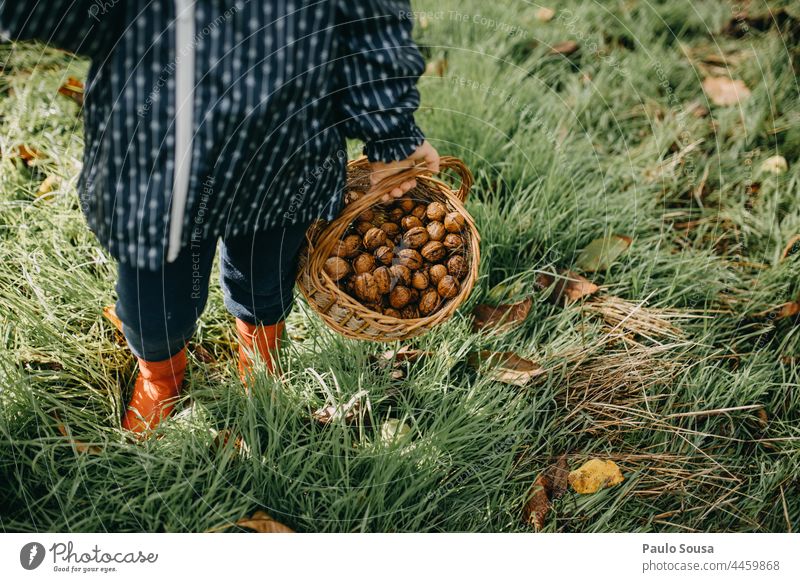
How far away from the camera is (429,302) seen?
915 millimetres

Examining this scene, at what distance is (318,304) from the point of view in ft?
2.85

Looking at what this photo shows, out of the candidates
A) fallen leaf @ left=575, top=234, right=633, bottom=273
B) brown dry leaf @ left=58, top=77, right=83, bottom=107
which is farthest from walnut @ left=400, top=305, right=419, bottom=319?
brown dry leaf @ left=58, top=77, right=83, bottom=107

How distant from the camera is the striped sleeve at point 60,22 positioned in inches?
21.0

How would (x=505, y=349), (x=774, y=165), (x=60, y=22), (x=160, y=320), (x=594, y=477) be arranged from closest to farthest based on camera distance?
(x=60, y=22) < (x=160, y=320) < (x=594, y=477) < (x=505, y=349) < (x=774, y=165)

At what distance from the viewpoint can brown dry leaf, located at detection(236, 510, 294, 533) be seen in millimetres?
800

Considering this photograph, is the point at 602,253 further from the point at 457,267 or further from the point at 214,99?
the point at 214,99

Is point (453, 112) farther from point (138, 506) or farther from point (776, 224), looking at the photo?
point (138, 506)

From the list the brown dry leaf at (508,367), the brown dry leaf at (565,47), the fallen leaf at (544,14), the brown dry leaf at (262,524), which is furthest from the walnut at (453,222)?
the fallen leaf at (544,14)

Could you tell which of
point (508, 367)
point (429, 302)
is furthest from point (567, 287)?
point (429, 302)

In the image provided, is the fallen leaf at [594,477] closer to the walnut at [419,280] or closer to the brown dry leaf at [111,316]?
the walnut at [419,280]

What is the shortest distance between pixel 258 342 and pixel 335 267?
0.60 ft

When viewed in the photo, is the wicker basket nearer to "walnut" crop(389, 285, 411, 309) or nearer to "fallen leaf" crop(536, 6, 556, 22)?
"walnut" crop(389, 285, 411, 309)

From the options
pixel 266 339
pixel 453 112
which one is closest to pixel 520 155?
pixel 453 112
